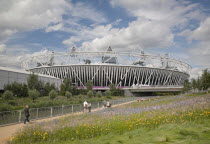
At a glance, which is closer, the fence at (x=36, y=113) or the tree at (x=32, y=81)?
the fence at (x=36, y=113)

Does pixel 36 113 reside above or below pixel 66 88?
below

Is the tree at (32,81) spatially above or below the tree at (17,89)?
above

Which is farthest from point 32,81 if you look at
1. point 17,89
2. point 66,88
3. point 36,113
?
point 36,113

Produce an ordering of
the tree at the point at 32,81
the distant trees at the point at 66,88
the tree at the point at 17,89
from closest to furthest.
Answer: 1. the tree at the point at 17,89
2. the tree at the point at 32,81
3. the distant trees at the point at 66,88

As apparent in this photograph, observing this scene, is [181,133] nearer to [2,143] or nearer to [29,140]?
[29,140]

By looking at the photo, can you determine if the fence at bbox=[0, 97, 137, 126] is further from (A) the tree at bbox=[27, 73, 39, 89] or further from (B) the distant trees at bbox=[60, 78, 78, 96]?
(B) the distant trees at bbox=[60, 78, 78, 96]

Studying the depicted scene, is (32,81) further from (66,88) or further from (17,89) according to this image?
(66,88)

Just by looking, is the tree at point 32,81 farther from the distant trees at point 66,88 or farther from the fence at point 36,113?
the fence at point 36,113

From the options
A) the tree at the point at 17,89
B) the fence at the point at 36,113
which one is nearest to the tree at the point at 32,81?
the tree at the point at 17,89

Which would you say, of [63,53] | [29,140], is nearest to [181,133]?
[29,140]

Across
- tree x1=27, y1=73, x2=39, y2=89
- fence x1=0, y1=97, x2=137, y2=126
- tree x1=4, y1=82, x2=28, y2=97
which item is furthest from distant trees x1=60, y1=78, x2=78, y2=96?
fence x1=0, y1=97, x2=137, y2=126

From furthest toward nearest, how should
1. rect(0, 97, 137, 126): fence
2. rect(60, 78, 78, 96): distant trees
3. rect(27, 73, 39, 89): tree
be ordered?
1. rect(60, 78, 78, 96): distant trees
2. rect(27, 73, 39, 89): tree
3. rect(0, 97, 137, 126): fence

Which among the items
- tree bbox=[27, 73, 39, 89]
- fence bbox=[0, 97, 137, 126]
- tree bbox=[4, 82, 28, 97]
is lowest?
fence bbox=[0, 97, 137, 126]

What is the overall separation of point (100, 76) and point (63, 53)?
19.9 m
